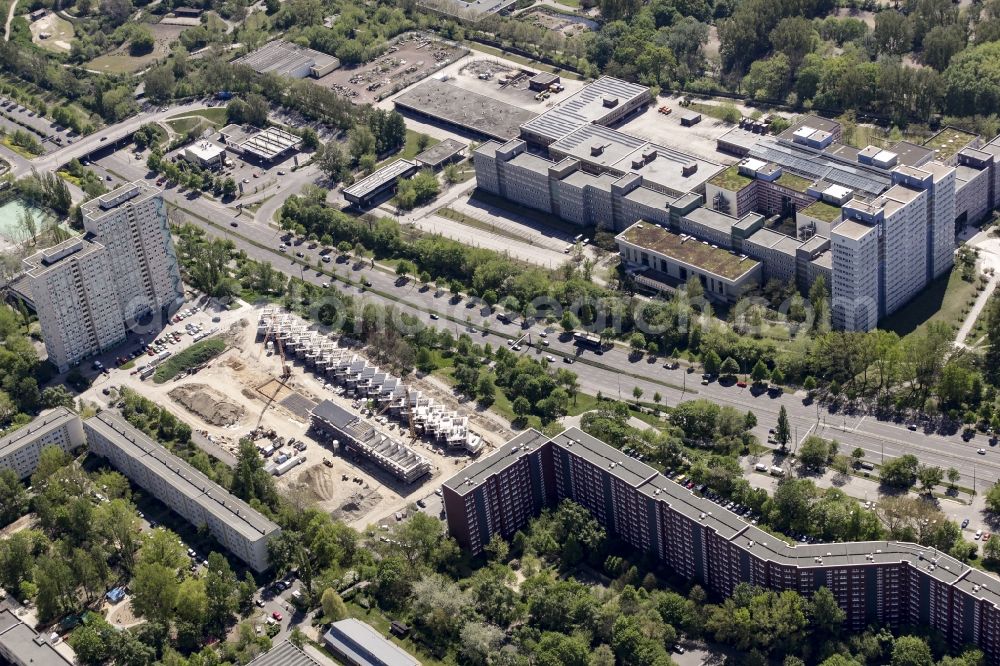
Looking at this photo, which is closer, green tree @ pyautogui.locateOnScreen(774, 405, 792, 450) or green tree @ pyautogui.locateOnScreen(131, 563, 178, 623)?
green tree @ pyautogui.locateOnScreen(131, 563, 178, 623)

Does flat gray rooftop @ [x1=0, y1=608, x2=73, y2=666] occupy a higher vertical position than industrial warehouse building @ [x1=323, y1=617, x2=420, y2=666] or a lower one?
higher

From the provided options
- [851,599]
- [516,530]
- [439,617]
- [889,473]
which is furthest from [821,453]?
[439,617]

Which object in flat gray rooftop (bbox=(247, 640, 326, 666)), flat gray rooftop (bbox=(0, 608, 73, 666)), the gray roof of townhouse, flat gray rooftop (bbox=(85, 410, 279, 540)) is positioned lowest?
flat gray rooftop (bbox=(247, 640, 326, 666))

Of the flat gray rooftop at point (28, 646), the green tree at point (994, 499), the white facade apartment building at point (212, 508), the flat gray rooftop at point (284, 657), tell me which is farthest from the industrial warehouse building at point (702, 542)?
the flat gray rooftop at point (28, 646)

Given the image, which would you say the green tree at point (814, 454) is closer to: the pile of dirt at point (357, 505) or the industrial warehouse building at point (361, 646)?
the pile of dirt at point (357, 505)

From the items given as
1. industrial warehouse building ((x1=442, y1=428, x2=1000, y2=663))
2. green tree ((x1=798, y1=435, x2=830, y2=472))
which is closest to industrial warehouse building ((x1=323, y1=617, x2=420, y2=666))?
industrial warehouse building ((x1=442, y1=428, x2=1000, y2=663))

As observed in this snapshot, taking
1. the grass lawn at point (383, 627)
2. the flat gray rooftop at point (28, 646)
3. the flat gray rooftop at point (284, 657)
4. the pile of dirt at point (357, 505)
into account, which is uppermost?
the flat gray rooftop at point (28, 646)

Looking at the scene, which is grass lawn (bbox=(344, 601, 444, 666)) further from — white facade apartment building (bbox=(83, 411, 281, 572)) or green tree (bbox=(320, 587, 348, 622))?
white facade apartment building (bbox=(83, 411, 281, 572))
